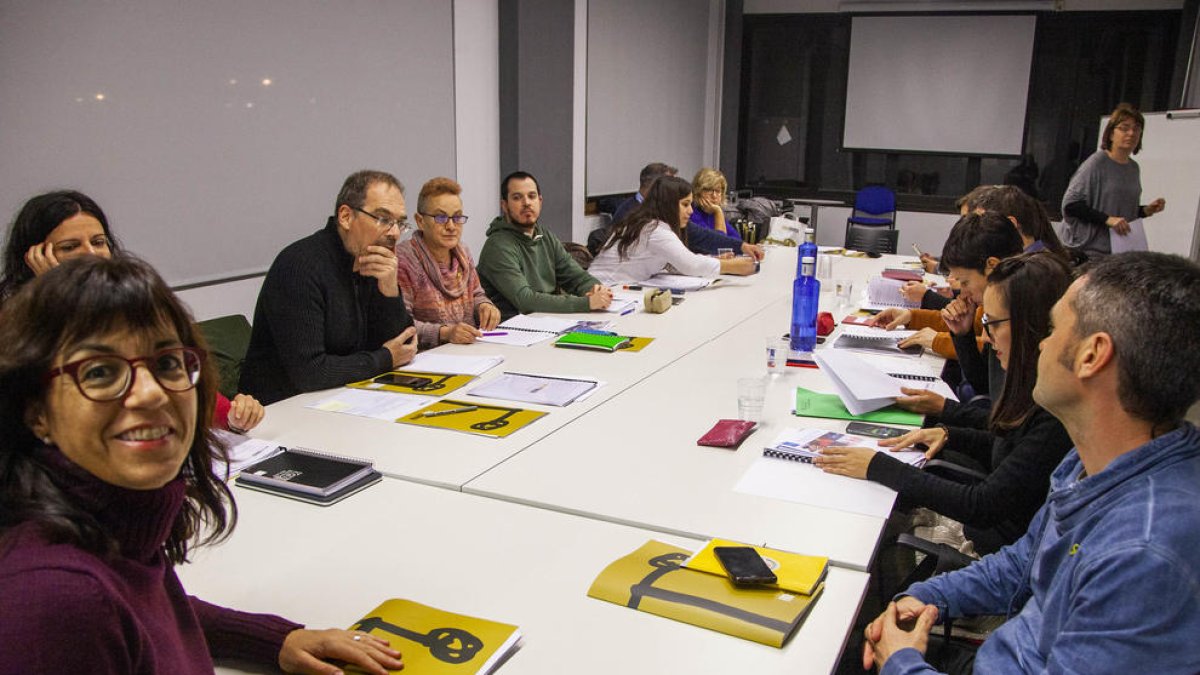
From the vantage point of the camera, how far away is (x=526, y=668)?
3.99 feet

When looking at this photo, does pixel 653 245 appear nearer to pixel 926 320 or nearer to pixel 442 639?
pixel 926 320

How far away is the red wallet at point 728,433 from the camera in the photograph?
6.93ft

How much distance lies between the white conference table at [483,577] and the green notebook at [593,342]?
1349 millimetres

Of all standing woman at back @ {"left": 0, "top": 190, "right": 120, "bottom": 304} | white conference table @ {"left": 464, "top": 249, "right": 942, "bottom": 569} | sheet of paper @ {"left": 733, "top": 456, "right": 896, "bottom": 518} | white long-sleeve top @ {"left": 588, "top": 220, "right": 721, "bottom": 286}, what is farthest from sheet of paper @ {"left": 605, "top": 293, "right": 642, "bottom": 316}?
standing woman at back @ {"left": 0, "top": 190, "right": 120, "bottom": 304}

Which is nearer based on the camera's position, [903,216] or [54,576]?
[54,576]

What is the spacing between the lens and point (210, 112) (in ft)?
11.9

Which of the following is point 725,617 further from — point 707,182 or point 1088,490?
point 707,182

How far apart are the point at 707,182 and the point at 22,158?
12.1ft

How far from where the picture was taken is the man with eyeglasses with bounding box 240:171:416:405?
256cm

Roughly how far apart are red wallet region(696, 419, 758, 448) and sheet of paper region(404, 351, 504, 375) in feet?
2.82

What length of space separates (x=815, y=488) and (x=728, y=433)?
328mm

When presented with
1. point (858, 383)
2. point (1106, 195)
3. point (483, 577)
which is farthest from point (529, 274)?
point (1106, 195)

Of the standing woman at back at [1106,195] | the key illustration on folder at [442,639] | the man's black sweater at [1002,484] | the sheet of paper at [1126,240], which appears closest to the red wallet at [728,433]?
the man's black sweater at [1002,484]


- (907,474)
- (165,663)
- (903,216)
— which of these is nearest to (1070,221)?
(903,216)
